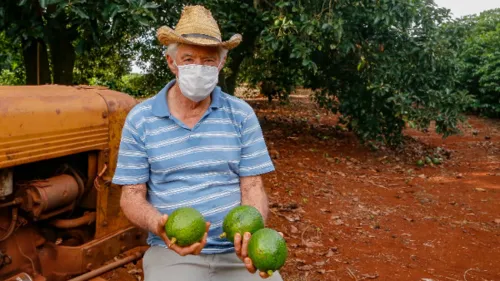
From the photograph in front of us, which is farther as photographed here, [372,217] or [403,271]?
[372,217]

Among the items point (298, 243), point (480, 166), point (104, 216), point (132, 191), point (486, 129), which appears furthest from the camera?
point (486, 129)

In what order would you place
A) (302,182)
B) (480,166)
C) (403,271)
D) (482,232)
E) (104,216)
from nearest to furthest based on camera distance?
(104,216)
(403,271)
(482,232)
(302,182)
(480,166)

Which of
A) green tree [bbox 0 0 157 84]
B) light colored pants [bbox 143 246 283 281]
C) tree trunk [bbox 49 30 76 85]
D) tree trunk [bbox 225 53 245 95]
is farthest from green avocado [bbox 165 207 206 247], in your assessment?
tree trunk [bbox 225 53 245 95]

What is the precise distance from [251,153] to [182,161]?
39 centimetres

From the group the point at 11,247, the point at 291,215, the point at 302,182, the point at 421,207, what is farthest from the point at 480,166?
the point at 11,247

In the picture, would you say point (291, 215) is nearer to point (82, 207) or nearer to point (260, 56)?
point (82, 207)

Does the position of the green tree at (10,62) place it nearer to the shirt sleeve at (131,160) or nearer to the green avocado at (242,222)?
the shirt sleeve at (131,160)

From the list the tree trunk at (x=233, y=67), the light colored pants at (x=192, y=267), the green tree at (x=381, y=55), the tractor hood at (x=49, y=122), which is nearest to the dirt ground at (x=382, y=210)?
the green tree at (x=381, y=55)

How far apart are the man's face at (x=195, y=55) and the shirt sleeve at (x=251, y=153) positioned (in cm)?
38

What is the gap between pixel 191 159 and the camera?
250 cm

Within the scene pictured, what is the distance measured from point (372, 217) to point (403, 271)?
4.80 feet

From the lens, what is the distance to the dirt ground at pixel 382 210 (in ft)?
15.4

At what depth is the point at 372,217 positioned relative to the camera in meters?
6.02

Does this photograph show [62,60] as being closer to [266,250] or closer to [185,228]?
[185,228]
